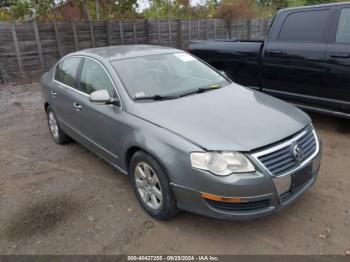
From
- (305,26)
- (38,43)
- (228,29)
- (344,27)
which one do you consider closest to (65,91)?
(305,26)

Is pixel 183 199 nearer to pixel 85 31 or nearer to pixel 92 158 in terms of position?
pixel 92 158

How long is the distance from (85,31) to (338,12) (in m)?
8.75

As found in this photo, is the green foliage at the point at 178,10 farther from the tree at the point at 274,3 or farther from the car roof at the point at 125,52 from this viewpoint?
the car roof at the point at 125,52

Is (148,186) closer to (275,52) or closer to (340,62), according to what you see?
(340,62)

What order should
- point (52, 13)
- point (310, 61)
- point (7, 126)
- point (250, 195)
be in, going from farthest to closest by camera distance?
point (52, 13)
point (7, 126)
point (310, 61)
point (250, 195)

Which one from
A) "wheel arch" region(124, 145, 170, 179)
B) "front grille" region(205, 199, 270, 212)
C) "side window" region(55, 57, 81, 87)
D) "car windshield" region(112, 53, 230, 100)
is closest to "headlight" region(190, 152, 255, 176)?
Answer: "front grille" region(205, 199, 270, 212)

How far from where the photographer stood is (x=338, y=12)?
4797 millimetres

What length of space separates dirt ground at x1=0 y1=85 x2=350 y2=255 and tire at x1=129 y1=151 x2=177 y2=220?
5.6 inches

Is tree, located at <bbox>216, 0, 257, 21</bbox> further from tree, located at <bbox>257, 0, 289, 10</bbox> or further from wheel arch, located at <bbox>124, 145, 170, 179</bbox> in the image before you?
wheel arch, located at <bbox>124, 145, 170, 179</bbox>

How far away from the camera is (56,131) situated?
17.1ft

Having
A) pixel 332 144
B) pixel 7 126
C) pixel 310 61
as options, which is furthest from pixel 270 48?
pixel 7 126

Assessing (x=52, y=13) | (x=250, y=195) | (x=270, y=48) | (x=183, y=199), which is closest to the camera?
(x=250, y=195)

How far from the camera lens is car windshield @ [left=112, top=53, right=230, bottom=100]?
3.50 metres

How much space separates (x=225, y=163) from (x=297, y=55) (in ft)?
10.9
